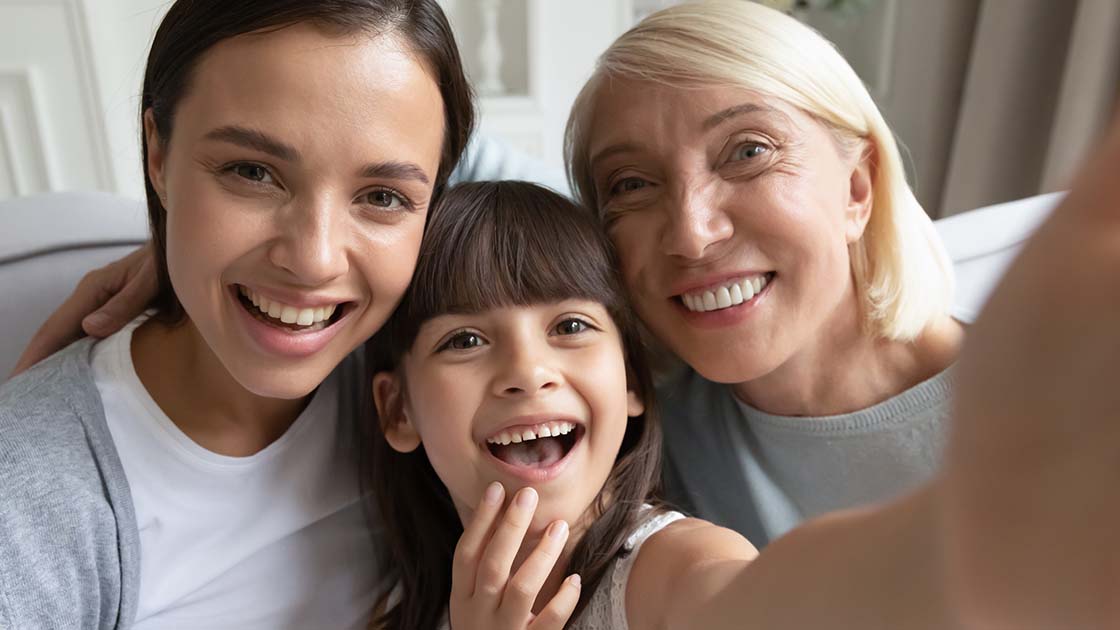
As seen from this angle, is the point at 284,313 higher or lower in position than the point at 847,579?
lower

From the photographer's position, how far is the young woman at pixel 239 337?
885 millimetres

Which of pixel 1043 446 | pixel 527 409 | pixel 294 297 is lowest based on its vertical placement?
pixel 527 409

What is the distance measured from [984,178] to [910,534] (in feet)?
7.38

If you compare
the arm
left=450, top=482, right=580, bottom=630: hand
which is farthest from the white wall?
the arm

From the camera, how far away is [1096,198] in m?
0.29

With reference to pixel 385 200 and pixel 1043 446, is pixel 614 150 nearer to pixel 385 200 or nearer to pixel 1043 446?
pixel 385 200

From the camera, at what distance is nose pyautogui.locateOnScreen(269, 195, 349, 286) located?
88cm

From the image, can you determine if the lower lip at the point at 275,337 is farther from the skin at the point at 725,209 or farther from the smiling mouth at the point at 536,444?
the skin at the point at 725,209

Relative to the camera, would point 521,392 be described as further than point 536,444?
No

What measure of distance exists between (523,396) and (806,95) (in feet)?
1.59

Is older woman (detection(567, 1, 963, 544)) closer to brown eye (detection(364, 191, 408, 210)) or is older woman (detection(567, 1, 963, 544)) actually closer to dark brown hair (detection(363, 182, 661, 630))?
dark brown hair (detection(363, 182, 661, 630))

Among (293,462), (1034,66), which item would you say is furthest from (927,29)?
(293,462)

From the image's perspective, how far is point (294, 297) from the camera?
93 centimetres

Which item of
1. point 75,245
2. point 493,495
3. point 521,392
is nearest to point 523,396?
point 521,392
